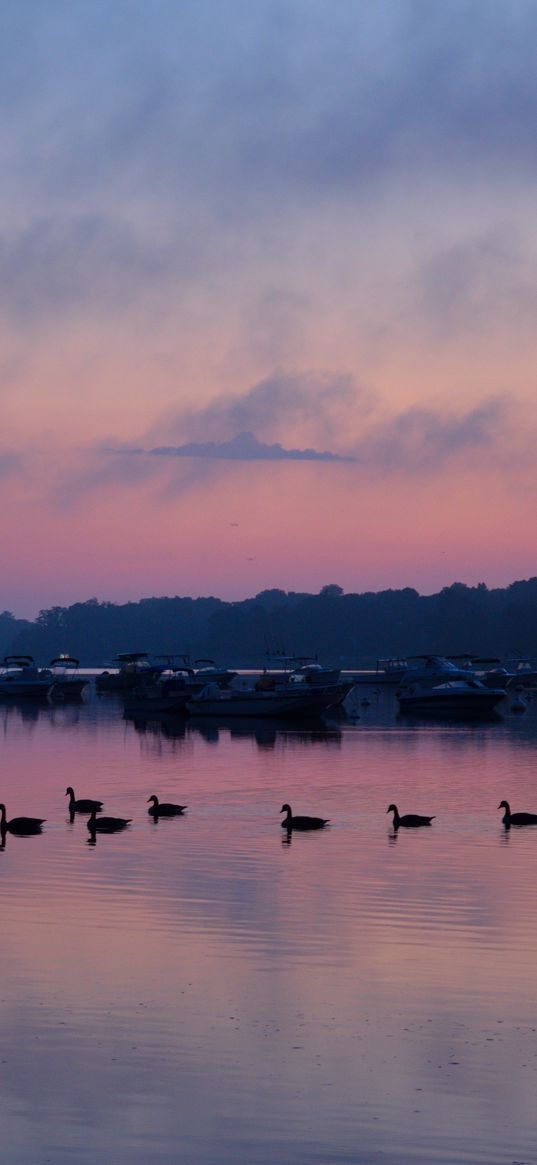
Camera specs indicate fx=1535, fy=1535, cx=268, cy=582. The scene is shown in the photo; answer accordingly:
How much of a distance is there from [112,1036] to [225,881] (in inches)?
618

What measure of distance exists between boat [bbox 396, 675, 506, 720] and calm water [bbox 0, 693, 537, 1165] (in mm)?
74793

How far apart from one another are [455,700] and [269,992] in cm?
10698

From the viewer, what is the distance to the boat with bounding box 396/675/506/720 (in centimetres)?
12875

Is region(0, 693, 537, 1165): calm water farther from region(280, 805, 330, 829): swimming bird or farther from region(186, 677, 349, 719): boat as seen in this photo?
region(186, 677, 349, 719): boat

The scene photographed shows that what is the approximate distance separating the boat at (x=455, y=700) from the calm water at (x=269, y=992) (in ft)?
245

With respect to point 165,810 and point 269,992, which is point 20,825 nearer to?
point 165,810

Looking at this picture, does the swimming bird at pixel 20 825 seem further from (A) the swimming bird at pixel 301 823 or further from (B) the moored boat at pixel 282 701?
(B) the moored boat at pixel 282 701

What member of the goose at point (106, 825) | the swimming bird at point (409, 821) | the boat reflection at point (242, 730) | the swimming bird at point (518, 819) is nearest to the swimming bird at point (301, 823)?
the swimming bird at point (409, 821)

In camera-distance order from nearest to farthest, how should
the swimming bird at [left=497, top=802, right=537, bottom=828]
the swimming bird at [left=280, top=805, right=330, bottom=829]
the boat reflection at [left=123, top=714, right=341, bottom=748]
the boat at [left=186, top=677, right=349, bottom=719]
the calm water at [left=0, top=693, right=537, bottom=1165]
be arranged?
the calm water at [left=0, top=693, right=537, bottom=1165] → the swimming bird at [left=280, top=805, right=330, bottom=829] → the swimming bird at [left=497, top=802, right=537, bottom=828] → the boat reflection at [left=123, top=714, right=341, bottom=748] → the boat at [left=186, top=677, right=349, bottom=719]

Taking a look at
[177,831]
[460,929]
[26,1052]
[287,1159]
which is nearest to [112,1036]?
[26,1052]

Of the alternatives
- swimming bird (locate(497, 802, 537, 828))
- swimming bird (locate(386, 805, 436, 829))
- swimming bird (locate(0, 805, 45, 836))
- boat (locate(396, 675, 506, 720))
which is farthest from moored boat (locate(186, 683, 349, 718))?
swimming bird (locate(0, 805, 45, 836))

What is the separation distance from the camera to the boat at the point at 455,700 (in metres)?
129

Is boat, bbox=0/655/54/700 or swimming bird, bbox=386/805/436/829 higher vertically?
boat, bbox=0/655/54/700

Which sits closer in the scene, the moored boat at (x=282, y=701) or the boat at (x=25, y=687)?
the moored boat at (x=282, y=701)
